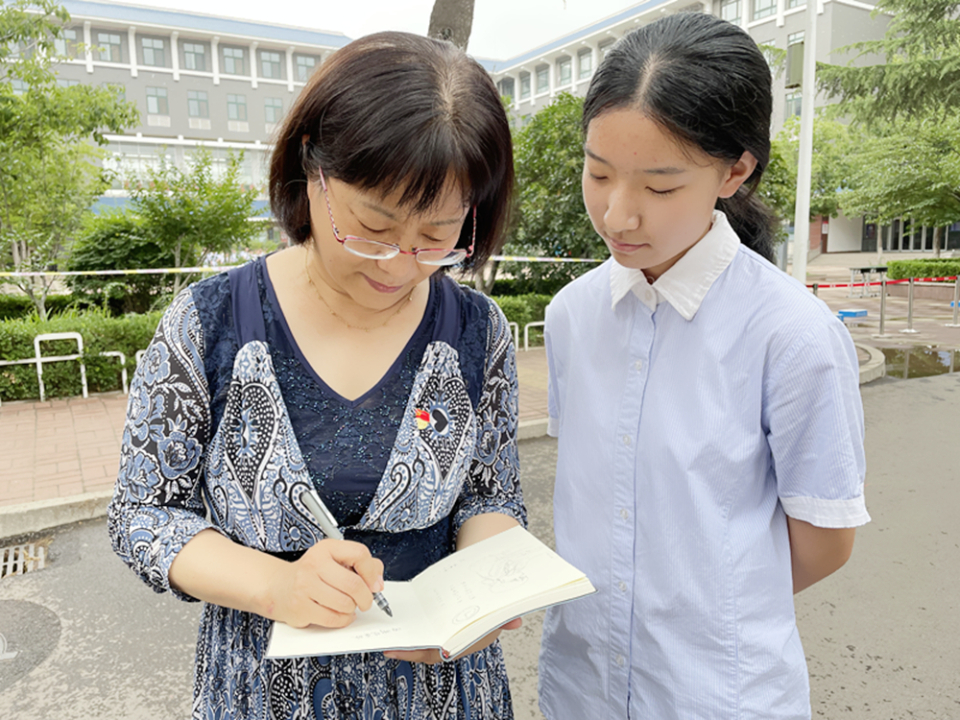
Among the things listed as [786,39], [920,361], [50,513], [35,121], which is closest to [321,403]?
[50,513]

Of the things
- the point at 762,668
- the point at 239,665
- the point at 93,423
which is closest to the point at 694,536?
the point at 762,668

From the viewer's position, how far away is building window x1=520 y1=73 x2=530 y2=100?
49.2 metres

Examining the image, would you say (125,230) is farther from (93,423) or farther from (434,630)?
(434,630)

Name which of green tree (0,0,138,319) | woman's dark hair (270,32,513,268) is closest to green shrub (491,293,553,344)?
green tree (0,0,138,319)

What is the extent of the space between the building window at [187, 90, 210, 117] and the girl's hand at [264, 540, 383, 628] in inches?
1810

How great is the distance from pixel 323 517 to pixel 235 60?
47.2m

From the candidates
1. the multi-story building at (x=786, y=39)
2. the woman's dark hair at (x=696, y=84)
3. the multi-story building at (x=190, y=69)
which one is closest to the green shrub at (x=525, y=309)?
the woman's dark hair at (x=696, y=84)

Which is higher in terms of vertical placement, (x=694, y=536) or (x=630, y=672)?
(x=694, y=536)

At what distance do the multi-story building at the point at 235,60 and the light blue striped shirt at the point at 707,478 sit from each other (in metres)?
35.7

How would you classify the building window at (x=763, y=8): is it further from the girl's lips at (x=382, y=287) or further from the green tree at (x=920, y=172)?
the girl's lips at (x=382, y=287)

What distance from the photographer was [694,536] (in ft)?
3.96

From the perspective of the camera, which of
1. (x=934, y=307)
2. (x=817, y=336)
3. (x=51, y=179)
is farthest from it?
(x=934, y=307)

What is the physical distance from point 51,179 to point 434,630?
12.4 meters

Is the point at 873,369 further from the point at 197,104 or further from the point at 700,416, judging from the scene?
the point at 197,104
